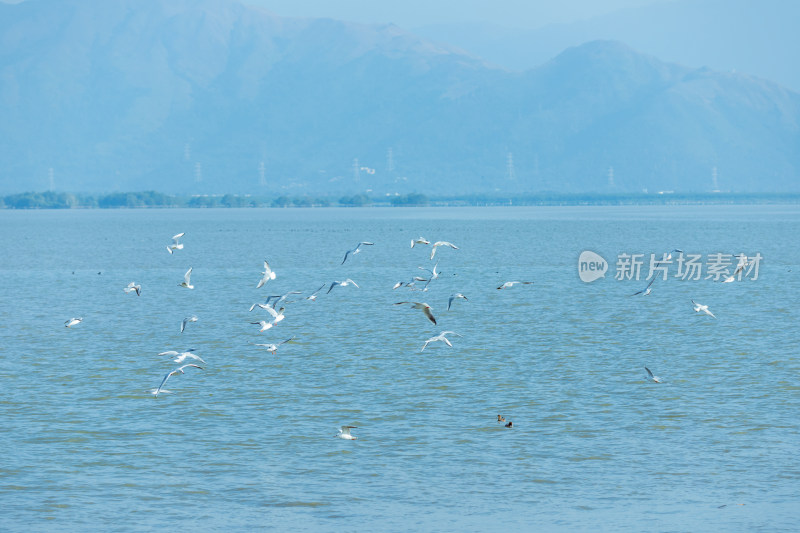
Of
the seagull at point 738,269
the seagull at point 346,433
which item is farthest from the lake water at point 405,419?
the seagull at point 738,269

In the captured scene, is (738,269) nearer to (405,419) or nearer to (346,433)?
(405,419)

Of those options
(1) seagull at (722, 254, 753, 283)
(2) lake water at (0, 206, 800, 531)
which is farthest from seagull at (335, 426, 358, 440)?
(1) seagull at (722, 254, 753, 283)

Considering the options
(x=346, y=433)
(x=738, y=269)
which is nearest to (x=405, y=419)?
(x=346, y=433)

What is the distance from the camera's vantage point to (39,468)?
21.6 metres

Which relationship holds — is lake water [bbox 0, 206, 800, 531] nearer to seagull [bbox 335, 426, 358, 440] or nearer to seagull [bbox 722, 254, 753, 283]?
seagull [bbox 335, 426, 358, 440]

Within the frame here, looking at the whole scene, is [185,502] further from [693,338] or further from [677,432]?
[693,338]

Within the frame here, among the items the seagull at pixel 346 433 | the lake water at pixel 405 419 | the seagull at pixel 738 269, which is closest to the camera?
the lake water at pixel 405 419

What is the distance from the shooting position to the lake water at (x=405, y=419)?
1891cm

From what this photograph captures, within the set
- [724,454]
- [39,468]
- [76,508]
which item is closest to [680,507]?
[724,454]

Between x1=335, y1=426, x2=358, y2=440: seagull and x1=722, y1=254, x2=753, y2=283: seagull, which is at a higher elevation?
x1=722, y1=254, x2=753, y2=283: seagull

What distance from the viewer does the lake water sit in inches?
744

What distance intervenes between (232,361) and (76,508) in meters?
16.0

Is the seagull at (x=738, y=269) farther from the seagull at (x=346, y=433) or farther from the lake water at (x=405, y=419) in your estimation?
the seagull at (x=346, y=433)

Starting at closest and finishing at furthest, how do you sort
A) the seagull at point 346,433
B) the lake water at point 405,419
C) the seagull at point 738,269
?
1. the lake water at point 405,419
2. the seagull at point 346,433
3. the seagull at point 738,269
